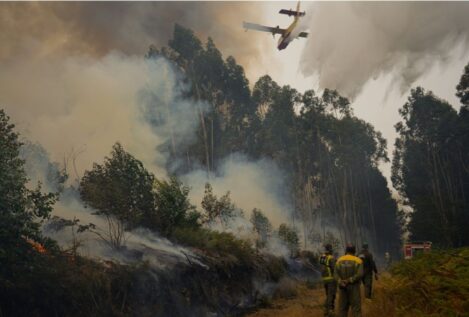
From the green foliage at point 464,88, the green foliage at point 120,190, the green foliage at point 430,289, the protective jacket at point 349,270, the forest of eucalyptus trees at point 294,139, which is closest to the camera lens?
the green foliage at point 430,289

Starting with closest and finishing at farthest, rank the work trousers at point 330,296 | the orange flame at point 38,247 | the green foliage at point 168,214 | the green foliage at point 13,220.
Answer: the green foliage at point 13,220 < the orange flame at point 38,247 < the work trousers at point 330,296 < the green foliage at point 168,214

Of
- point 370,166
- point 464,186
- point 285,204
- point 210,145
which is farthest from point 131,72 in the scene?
point 464,186

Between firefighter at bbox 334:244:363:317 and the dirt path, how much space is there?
4.53 ft

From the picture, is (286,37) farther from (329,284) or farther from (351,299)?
(351,299)

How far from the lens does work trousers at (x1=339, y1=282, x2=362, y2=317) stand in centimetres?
903

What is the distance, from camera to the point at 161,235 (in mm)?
15773

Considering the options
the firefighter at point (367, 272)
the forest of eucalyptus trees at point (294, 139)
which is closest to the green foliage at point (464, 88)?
the forest of eucalyptus trees at point (294, 139)

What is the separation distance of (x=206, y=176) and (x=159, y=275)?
3746cm

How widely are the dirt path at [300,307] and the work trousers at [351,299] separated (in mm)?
1351

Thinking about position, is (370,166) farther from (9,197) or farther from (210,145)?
(9,197)

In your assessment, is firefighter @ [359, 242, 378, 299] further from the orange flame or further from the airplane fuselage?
the airplane fuselage

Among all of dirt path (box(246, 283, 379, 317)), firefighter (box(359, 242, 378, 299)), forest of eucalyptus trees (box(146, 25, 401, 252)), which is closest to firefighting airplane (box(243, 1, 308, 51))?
dirt path (box(246, 283, 379, 317))

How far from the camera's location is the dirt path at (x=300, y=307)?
42.0ft

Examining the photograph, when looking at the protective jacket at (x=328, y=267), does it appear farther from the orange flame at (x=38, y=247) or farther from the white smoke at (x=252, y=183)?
the white smoke at (x=252, y=183)
